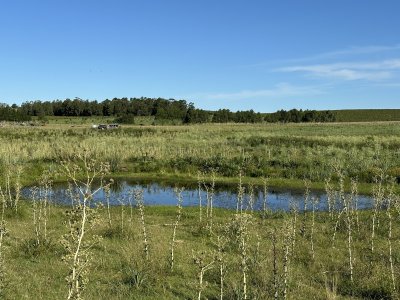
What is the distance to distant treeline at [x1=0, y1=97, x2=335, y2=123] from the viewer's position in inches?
4365

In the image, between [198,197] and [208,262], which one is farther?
[198,197]

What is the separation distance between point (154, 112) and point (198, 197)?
111 metres

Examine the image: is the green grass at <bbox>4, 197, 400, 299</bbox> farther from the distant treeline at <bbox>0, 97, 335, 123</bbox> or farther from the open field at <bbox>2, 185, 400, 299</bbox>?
the distant treeline at <bbox>0, 97, 335, 123</bbox>

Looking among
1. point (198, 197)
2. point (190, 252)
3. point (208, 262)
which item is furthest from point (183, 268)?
point (198, 197)

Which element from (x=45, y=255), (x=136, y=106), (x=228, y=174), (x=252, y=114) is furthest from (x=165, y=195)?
(x=136, y=106)

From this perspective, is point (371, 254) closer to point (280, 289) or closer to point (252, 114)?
point (280, 289)

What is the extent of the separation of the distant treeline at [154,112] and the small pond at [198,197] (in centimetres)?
7960

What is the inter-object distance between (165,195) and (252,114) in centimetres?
9863

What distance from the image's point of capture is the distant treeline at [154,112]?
110875 millimetres

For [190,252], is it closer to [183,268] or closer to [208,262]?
[208,262]

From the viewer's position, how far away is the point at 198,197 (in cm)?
2262

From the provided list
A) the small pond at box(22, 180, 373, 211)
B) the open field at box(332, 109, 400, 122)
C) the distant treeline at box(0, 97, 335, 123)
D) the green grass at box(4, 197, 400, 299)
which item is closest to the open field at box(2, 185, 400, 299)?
the green grass at box(4, 197, 400, 299)

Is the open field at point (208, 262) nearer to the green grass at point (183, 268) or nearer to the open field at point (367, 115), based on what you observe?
the green grass at point (183, 268)

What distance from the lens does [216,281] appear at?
8.78 metres
